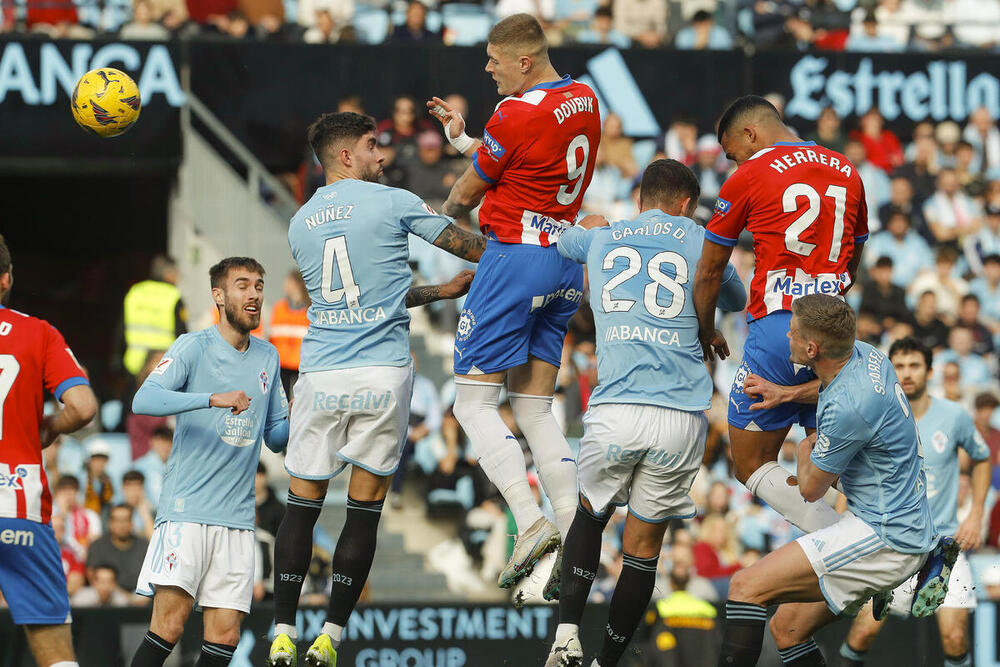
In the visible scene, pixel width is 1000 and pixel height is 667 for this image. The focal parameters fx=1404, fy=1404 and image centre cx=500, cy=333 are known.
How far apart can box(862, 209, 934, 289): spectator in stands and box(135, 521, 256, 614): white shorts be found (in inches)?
463

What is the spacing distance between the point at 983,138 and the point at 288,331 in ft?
34.5

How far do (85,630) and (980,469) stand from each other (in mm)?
7507

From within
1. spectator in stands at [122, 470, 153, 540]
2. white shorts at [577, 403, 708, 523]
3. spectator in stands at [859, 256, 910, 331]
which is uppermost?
spectator in stands at [859, 256, 910, 331]

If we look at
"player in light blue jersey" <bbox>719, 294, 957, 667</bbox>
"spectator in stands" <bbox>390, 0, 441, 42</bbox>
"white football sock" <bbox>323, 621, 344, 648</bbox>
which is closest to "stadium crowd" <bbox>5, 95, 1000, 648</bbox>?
"spectator in stands" <bbox>390, 0, 441, 42</bbox>

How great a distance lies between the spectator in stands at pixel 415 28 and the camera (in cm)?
1872

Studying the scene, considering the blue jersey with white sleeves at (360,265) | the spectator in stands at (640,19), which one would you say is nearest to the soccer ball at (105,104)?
the blue jersey with white sleeves at (360,265)

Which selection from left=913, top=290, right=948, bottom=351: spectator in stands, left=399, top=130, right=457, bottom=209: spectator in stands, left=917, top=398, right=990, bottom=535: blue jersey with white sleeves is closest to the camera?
left=917, top=398, right=990, bottom=535: blue jersey with white sleeves

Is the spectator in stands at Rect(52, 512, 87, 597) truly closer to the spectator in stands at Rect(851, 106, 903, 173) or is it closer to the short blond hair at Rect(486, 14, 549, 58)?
the short blond hair at Rect(486, 14, 549, 58)

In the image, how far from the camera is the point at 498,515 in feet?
47.4

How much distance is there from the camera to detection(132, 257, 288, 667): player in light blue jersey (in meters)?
8.23

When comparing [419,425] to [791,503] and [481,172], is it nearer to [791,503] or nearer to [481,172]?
[481,172]

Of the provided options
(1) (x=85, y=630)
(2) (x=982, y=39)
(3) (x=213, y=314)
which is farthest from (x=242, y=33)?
(2) (x=982, y=39)

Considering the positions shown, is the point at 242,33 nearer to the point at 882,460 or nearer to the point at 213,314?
the point at 213,314

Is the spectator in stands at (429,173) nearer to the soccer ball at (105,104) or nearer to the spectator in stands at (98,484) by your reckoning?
the spectator in stands at (98,484)
